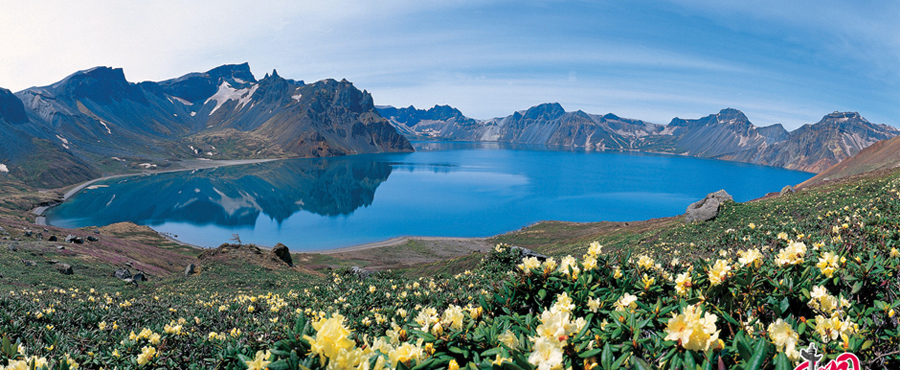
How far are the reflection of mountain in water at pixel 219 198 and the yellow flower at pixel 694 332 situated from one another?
77322 millimetres

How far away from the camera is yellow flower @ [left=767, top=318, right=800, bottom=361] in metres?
2.08

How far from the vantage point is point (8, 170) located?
4220 inches

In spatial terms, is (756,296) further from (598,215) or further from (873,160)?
(873,160)

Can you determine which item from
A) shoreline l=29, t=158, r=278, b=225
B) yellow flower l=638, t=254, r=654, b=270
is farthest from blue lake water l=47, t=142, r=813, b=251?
yellow flower l=638, t=254, r=654, b=270

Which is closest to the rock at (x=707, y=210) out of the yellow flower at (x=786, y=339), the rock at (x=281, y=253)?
the yellow flower at (x=786, y=339)

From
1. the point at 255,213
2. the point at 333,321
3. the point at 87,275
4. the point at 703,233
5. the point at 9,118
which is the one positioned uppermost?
the point at 9,118

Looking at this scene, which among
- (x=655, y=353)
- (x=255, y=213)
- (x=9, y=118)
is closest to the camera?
(x=655, y=353)

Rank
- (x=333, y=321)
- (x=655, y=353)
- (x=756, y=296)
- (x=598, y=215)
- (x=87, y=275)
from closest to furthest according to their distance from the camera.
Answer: (x=333, y=321) → (x=655, y=353) → (x=756, y=296) → (x=87, y=275) → (x=598, y=215)

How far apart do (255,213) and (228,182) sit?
166ft

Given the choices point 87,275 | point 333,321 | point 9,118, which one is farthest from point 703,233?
point 9,118

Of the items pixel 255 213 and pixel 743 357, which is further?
pixel 255 213

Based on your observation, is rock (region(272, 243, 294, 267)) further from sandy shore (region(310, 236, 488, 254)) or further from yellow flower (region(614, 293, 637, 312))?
yellow flower (region(614, 293, 637, 312))

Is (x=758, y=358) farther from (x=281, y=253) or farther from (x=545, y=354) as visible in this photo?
(x=281, y=253)

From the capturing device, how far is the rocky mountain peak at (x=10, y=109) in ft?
496
